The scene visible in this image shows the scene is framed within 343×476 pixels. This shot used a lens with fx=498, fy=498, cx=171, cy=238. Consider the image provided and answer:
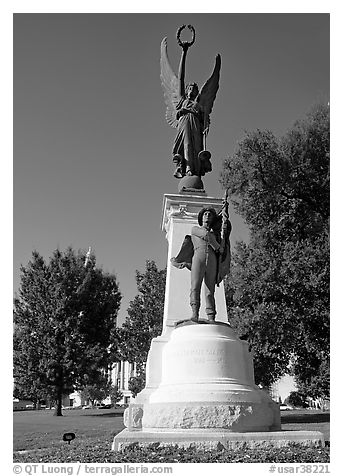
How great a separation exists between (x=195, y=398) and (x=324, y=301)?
12300 millimetres

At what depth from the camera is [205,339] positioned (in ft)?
26.8

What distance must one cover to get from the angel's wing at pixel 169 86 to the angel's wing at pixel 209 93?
0.69 meters

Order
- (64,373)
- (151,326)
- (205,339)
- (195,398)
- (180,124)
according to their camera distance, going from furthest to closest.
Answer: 1. (151,326)
2. (64,373)
3. (180,124)
4. (205,339)
5. (195,398)

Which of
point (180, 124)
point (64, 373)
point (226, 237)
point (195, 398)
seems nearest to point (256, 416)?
point (195, 398)

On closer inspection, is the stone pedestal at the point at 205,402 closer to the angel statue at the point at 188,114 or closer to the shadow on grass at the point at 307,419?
the angel statue at the point at 188,114

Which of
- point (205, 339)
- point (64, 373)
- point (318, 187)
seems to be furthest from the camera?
point (64, 373)

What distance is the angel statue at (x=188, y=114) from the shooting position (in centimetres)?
1288

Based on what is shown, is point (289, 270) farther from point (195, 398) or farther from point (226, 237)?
point (195, 398)

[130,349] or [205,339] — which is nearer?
[205,339]

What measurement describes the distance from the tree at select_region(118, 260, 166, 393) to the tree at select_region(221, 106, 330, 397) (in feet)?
27.2

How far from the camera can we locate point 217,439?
675cm

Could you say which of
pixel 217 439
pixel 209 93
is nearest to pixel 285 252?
pixel 209 93

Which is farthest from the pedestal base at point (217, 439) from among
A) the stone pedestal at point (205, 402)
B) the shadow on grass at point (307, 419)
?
the shadow on grass at point (307, 419)

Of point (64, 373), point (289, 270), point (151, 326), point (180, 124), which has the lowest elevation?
point (64, 373)
